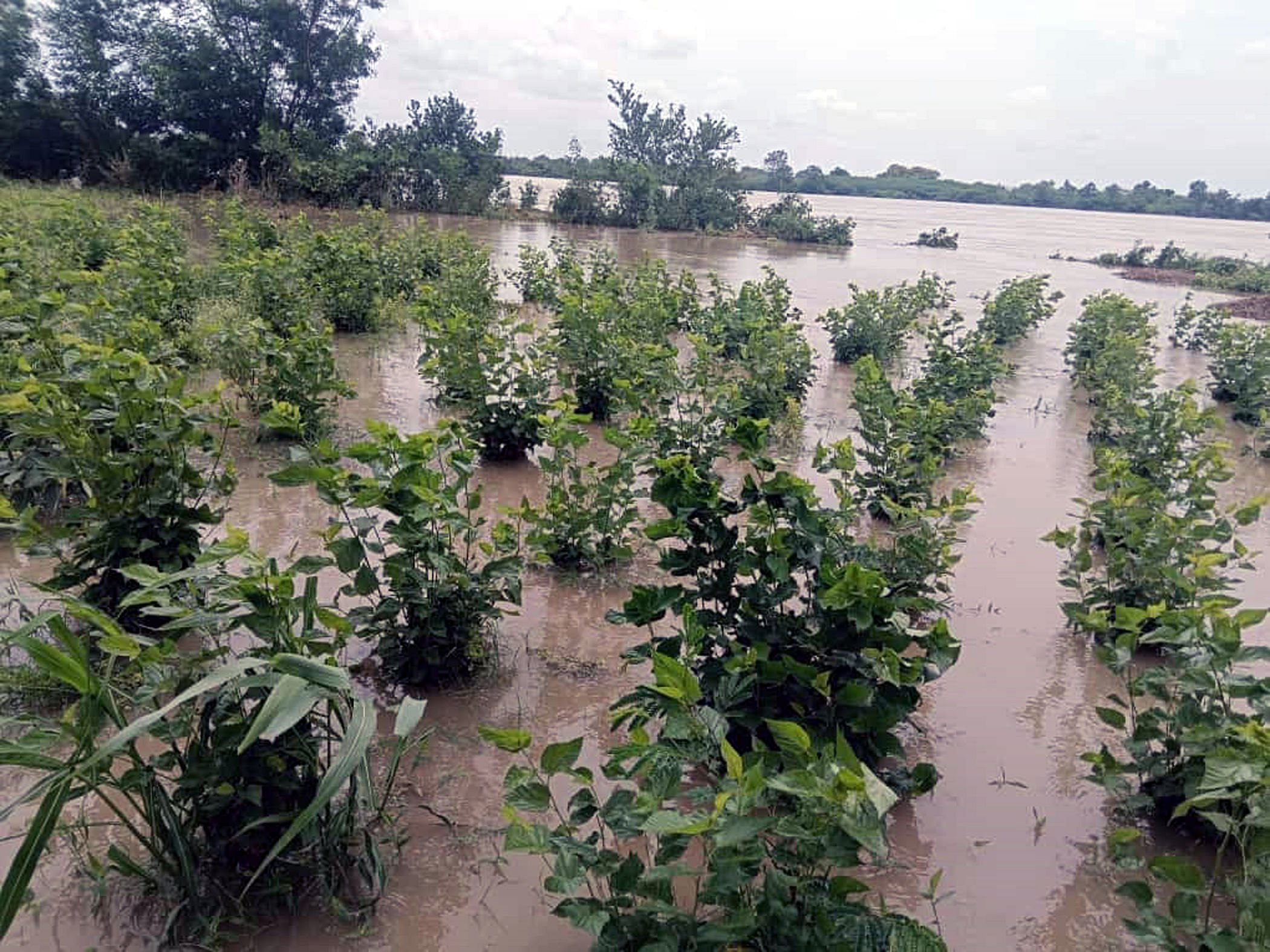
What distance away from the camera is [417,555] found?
130 inches

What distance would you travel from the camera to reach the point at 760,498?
291 centimetres

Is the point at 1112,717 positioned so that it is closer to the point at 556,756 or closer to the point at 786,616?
the point at 786,616

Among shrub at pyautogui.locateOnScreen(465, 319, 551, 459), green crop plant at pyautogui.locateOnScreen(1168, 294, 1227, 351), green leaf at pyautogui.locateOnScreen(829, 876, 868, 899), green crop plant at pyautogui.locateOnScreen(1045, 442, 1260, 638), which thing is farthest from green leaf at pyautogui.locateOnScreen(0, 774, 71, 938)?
green crop plant at pyautogui.locateOnScreen(1168, 294, 1227, 351)

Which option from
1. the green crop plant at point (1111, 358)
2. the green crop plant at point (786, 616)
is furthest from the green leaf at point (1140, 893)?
the green crop plant at point (1111, 358)

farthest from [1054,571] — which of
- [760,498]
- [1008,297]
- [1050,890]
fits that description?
[1008,297]

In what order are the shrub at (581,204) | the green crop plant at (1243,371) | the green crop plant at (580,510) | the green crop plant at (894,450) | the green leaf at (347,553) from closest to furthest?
the green leaf at (347,553) → the green crop plant at (580,510) → the green crop plant at (894,450) → the green crop plant at (1243,371) → the shrub at (581,204)

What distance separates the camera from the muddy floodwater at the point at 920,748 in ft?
7.92

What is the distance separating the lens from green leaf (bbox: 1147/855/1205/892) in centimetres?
201

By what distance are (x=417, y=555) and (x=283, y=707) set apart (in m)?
1.59

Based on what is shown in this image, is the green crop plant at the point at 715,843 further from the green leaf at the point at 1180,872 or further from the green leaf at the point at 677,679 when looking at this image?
the green leaf at the point at 1180,872

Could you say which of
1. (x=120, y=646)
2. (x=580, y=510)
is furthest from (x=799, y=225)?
(x=120, y=646)

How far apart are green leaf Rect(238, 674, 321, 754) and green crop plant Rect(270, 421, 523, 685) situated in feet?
3.56

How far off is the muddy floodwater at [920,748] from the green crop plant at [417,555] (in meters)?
0.23

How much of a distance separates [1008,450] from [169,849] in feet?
25.6
